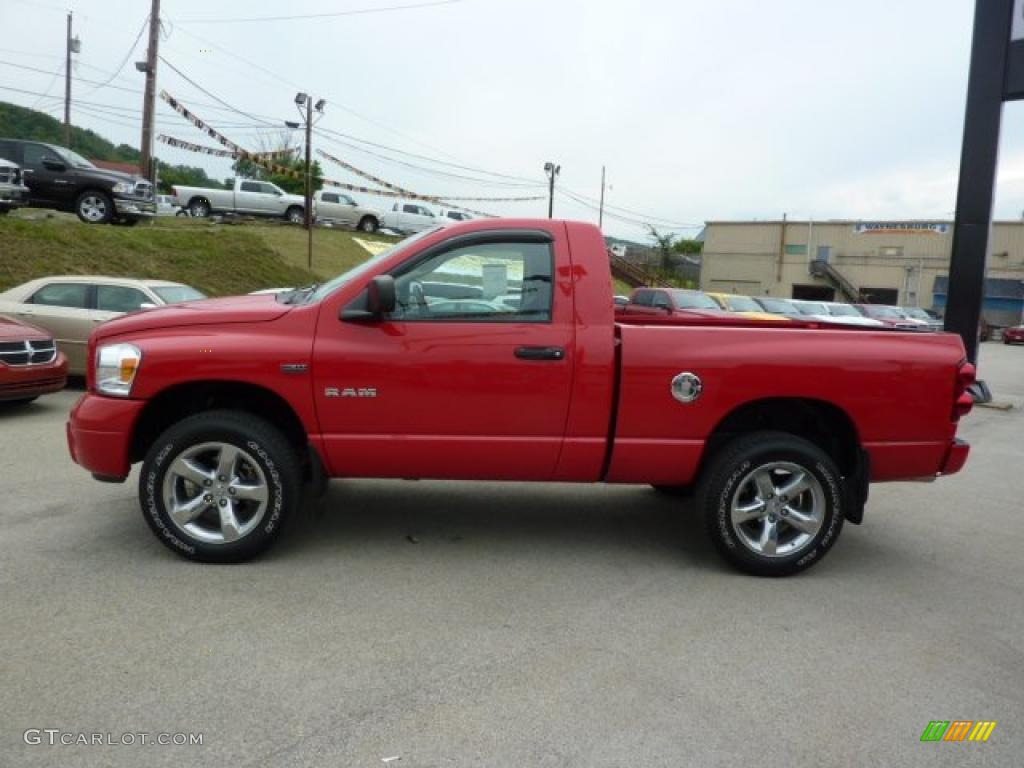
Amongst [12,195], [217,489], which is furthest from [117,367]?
[12,195]

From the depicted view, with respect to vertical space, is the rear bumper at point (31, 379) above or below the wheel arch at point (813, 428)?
below

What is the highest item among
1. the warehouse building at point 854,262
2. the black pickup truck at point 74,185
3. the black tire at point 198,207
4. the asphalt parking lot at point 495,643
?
the warehouse building at point 854,262

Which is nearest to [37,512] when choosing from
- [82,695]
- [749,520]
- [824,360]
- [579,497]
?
[82,695]

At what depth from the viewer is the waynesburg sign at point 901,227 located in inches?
2050

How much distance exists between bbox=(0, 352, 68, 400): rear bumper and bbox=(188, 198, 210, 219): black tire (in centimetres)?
2382

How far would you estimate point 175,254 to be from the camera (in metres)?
20.5

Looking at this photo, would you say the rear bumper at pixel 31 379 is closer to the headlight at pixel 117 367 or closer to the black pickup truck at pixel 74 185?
the headlight at pixel 117 367

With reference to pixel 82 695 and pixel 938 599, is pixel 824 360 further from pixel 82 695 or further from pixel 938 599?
pixel 82 695

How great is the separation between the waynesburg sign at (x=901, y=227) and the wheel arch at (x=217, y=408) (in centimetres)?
5608

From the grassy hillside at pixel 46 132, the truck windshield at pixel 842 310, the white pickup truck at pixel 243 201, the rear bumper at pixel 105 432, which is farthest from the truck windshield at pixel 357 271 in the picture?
the grassy hillside at pixel 46 132

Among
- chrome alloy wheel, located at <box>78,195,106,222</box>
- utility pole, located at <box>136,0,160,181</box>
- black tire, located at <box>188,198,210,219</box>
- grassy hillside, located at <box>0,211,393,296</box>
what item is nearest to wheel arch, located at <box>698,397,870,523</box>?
grassy hillside, located at <box>0,211,393,296</box>

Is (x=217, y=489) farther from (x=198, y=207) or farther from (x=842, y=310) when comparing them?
(x=198, y=207)

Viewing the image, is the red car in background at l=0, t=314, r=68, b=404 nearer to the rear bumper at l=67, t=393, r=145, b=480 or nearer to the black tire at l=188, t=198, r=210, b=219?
the rear bumper at l=67, t=393, r=145, b=480

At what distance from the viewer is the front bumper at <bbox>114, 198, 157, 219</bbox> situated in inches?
760
